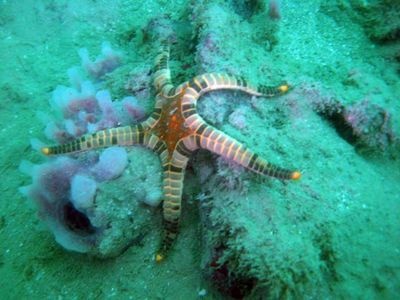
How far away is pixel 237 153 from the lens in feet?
10.6

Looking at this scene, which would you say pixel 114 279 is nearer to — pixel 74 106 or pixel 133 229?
pixel 133 229

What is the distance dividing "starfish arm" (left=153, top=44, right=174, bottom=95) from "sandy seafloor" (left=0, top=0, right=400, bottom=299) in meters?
0.58

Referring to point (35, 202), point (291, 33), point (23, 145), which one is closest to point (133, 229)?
point (35, 202)

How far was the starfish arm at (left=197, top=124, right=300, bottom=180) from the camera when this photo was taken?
308 centimetres

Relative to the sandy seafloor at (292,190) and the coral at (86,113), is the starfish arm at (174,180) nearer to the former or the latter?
the sandy seafloor at (292,190)

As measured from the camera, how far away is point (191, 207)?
409 centimetres

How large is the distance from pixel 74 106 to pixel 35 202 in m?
1.38

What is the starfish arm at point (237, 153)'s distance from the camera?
308 cm

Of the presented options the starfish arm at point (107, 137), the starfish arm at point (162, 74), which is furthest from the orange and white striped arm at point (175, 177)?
the starfish arm at point (162, 74)

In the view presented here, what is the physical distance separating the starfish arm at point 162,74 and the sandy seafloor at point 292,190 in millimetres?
576

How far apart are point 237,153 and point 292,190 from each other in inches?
28.1

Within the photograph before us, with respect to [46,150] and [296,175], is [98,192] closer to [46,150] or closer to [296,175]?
[46,150]

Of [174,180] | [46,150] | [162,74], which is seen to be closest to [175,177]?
[174,180]

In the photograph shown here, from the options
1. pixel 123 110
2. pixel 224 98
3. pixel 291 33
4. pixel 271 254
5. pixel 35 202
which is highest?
pixel 291 33
